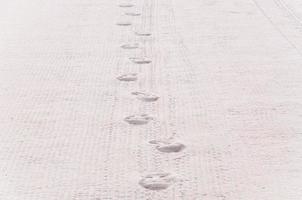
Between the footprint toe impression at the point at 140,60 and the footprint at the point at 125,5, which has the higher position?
the footprint toe impression at the point at 140,60

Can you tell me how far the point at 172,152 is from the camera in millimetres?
2607

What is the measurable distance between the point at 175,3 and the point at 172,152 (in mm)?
2688

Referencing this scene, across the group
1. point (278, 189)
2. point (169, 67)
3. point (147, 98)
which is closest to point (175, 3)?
point (169, 67)

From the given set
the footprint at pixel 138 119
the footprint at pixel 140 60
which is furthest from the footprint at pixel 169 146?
the footprint at pixel 140 60

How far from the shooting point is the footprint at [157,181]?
2.33m

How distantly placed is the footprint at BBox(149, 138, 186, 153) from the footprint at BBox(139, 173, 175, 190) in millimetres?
210

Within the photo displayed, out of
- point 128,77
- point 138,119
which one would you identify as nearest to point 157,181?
point 138,119

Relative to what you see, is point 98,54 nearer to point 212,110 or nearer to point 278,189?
point 212,110

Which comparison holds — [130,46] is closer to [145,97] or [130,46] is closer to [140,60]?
[140,60]

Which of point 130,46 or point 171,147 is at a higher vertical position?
point 171,147

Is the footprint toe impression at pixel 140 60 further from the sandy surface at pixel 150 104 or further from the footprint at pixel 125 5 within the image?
the footprint at pixel 125 5

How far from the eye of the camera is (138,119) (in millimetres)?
2928

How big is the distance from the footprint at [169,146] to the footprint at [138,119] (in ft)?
0.68

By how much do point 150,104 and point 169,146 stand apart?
468 millimetres
